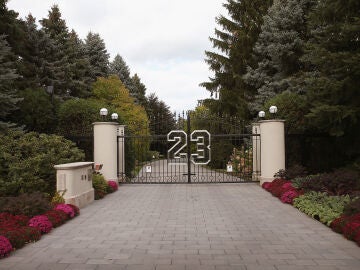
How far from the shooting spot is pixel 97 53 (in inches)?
1465

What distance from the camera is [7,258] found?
16.5ft

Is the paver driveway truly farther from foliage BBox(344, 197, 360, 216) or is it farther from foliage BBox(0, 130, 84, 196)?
foliage BBox(0, 130, 84, 196)

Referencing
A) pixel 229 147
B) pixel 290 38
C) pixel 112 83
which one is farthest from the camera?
pixel 112 83

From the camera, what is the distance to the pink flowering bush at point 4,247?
5.05 metres

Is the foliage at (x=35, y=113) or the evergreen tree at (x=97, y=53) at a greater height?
the evergreen tree at (x=97, y=53)

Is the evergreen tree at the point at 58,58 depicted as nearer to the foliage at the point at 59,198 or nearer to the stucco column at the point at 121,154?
the stucco column at the point at 121,154

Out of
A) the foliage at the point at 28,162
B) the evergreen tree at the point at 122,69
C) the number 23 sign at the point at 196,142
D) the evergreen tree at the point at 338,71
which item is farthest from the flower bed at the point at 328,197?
the evergreen tree at the point at 122,69

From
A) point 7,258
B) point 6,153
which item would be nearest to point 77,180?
point 6,153

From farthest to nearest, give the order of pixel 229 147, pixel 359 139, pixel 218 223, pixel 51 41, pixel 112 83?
pixel 112 83
pixel 51 41
pixel 229 147
pixel 359 139
pixel 218 223

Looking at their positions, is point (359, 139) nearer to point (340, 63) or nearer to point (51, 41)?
point (340, 63)

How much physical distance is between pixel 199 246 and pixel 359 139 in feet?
28.3

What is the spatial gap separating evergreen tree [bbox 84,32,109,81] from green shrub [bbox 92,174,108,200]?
26.0 metres

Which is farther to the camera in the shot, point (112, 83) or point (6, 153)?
point (112, 83)

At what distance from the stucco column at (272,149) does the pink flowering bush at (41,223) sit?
28.7ft
